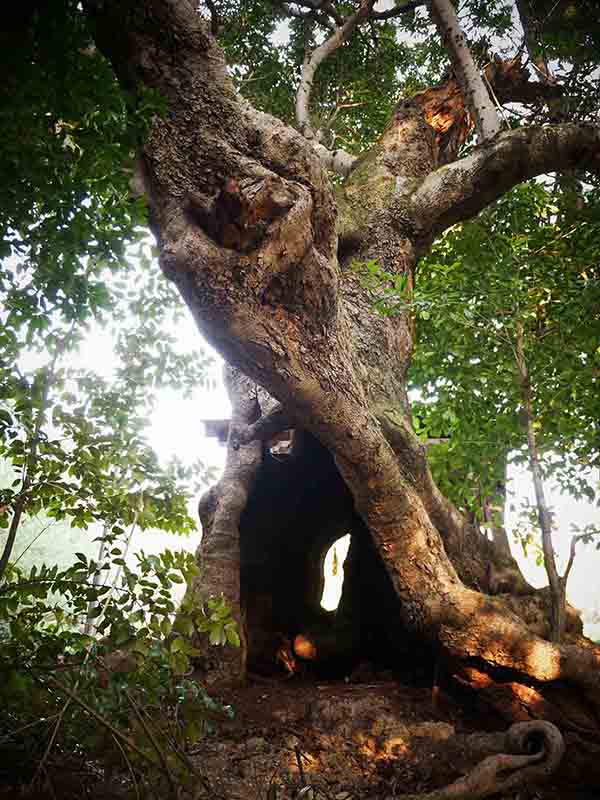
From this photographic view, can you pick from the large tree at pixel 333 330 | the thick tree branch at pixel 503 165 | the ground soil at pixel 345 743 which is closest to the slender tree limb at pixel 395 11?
the large tree at pixel 333 330

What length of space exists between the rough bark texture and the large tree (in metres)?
0.01

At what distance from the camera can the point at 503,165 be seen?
411 centimetres

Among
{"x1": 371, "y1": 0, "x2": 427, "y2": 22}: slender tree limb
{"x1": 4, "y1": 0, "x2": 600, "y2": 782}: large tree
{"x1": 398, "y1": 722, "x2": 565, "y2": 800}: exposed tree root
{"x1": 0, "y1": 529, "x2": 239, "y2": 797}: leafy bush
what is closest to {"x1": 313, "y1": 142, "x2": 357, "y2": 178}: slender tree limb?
{"x1": 4, "y1": 0, "x2": 600, "y2": 782}: large tree

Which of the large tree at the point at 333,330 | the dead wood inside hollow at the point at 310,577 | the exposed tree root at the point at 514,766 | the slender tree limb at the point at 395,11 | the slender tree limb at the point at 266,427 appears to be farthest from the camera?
the slender tree limb at the point at 395,11

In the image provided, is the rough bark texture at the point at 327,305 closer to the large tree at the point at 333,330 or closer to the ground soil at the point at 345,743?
the large tree at the point at 333,330

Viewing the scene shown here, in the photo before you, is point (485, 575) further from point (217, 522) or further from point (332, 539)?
point (217, 522)

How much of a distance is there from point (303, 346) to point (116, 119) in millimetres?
1338

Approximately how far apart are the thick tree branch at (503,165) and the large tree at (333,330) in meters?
0.02

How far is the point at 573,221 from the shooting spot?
15.4 feet

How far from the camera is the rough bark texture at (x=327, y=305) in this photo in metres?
2.34

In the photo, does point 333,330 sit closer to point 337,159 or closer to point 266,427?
point 266,427

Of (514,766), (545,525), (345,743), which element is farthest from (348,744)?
(545,525)

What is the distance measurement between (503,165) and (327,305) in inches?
101

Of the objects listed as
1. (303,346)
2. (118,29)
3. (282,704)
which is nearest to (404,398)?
(303,346)
